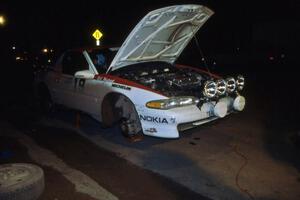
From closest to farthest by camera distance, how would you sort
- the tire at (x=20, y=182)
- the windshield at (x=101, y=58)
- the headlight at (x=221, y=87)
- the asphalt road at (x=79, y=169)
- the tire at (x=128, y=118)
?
the tire at (x=20, y=182) < the asphalt road at (x=79, y=169) < the headlight at (x=221, y=87) < the tire at (x=128, y=118) < the windshield at (x=101, y=58)

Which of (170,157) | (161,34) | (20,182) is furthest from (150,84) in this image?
(20,182)

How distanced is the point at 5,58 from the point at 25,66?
286 cm

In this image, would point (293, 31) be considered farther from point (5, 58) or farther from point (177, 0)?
point (5, 58)

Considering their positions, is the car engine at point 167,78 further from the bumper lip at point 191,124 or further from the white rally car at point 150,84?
the bumper lip at point 191,124

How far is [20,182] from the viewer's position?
12.6 ft

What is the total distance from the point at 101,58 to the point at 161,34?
4.15ft

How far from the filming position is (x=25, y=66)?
62.8ft

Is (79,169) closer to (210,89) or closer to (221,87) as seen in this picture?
(210,89)

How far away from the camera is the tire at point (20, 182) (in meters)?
3.70

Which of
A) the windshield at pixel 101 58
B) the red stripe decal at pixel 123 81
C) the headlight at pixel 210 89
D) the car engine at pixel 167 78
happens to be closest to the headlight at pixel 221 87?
the headlight at pixel 210 89

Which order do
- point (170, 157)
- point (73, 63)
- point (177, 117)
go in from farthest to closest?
1. point (73, 63)
2. point (170, 157)
3. point (177, 117)

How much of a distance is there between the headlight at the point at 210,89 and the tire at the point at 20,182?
2.82 metres

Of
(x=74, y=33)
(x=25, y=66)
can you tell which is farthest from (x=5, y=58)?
(x=74, y=33)

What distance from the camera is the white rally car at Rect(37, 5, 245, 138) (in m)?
5.38
